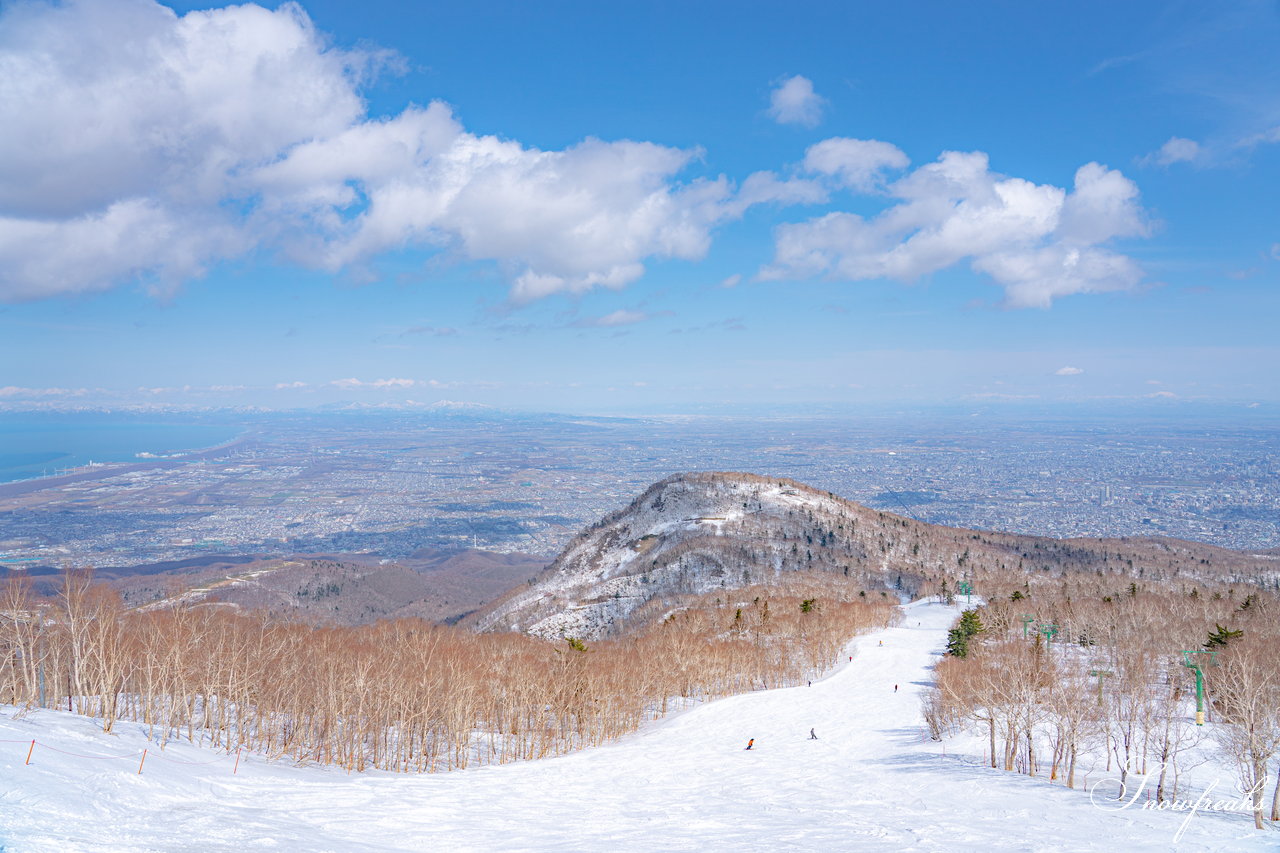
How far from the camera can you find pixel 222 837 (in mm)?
17531

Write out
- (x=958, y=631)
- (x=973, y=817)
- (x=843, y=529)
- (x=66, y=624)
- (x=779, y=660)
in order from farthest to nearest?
(x=843, y=529), (x=779, y=660), (x=958, y=631), (x=66, y=624), (x=973, y=817)

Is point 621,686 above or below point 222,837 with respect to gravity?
below

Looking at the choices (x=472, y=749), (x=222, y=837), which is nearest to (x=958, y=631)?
(x=472, y=749)

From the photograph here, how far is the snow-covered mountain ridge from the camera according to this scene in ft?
382

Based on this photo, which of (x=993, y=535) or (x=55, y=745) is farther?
(x=993, y=535)

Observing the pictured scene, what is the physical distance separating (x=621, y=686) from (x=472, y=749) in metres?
12.6

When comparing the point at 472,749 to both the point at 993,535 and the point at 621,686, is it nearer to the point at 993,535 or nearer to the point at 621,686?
the point at 621,686

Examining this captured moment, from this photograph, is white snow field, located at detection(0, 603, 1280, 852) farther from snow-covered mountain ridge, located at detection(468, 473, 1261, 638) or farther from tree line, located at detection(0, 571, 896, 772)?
snow-covered mountain ridge, located at detection(468, 473, 1261, 638)

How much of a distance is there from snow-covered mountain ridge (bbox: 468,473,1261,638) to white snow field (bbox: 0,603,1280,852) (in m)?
66.5

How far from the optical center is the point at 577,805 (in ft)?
94.7

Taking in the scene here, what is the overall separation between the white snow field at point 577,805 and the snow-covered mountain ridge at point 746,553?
6650 cm
